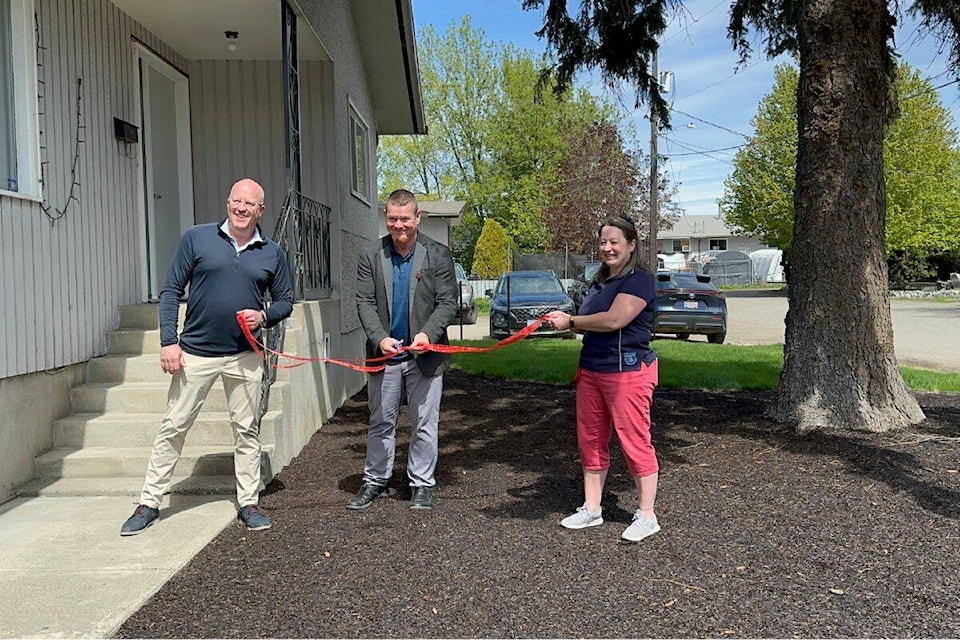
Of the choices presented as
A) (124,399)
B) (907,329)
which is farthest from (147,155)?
(907,329)

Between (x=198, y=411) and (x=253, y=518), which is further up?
(x=198, y=411)

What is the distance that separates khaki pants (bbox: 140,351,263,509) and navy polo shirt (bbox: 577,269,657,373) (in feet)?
6.54

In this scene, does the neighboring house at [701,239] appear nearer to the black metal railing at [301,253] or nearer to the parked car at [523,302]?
the parked car at [523,302]

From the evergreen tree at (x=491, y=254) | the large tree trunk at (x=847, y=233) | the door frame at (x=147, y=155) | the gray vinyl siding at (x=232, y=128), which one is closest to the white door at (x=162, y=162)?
the door frame at (x=147, y=155)

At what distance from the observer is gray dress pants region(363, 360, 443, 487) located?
4.95 m

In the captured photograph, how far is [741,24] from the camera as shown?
34.1 feet

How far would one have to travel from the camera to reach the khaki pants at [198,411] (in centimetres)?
457

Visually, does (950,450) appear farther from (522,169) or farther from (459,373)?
(522,169)

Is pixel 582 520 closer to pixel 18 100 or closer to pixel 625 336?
pixel 625 336

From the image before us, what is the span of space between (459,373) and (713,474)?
6.47 meters

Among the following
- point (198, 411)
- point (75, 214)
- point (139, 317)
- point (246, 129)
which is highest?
point (246, 129)

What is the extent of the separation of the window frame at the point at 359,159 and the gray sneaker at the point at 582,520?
254 inches

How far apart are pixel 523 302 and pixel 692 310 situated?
3542 millimetres

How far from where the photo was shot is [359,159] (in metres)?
11.6
